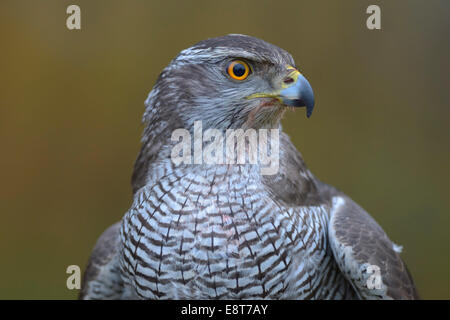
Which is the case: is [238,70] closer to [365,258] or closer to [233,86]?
[233,86]

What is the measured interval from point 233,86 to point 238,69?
6cm

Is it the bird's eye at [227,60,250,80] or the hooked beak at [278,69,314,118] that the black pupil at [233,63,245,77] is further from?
the hooked beak at [278,69,314,118]

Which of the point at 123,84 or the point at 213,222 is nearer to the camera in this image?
the point at 213,222

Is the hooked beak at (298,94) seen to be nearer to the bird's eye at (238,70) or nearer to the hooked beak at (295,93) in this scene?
the hooked beak at (295,93)

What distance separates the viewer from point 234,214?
1709mm

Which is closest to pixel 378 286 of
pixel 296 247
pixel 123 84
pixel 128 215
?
pixel 296 247

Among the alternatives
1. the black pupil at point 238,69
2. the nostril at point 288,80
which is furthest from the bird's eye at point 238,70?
the nostril at point 288,80

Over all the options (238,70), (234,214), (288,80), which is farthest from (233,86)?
(234,214)

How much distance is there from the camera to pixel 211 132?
1785 millimetres

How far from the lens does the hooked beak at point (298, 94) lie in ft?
5.61

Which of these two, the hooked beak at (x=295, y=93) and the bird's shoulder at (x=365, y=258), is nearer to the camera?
the hooked beak at (x=295, y=93)
